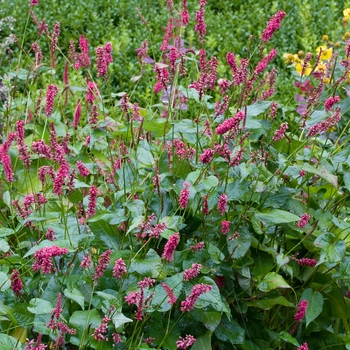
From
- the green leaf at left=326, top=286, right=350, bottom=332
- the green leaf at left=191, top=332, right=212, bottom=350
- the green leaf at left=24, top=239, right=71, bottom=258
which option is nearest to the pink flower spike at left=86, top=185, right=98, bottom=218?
the green leaf at left=24, top=239, right=71, bottom=258

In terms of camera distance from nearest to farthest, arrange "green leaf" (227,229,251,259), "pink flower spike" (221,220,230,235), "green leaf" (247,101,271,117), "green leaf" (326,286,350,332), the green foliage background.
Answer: "pink flower spike" (221,220,230,235) < "green leaf" (227,229,251,259) < "green leaf" (247,101,271,117) < "green leaf" (326,286,350,332) < the green foliage background

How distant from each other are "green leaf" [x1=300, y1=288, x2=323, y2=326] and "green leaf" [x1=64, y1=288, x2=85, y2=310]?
80cm

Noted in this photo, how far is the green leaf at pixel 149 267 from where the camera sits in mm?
2326

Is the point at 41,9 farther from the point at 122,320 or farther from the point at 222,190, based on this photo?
the point at 122,320

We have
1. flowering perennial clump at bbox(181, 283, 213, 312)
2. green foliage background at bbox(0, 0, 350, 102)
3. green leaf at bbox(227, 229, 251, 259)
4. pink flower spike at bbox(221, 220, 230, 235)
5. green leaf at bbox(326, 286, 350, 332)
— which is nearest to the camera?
flowering perennial clump at bbox(181, 283, 213, 312)

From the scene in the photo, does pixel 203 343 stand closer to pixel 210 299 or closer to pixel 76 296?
pixel 210 299

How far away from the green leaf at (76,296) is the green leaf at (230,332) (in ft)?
1.87

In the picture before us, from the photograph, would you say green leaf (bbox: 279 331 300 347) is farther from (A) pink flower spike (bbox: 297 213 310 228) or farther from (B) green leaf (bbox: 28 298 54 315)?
(B) green leaf (bbox: 28 298 54 315)

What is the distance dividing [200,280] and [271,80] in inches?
37.5

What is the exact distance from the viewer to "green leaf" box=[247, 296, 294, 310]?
Result: 2.66m

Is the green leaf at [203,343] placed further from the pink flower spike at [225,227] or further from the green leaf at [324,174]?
the green leaf at [324,174]

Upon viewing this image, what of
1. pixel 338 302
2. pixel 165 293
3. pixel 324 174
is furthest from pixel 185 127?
pixel 338 302

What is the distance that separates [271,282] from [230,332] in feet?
0.71

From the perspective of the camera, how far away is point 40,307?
2166mm
